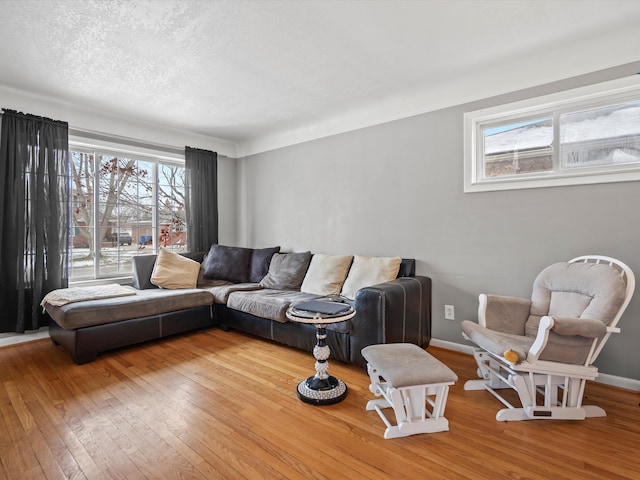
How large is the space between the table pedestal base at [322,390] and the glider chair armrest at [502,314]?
1.08m

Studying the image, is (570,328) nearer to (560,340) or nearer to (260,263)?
(560,340)

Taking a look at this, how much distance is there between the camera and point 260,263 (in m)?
4.10

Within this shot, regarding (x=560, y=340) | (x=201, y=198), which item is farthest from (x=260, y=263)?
(x=560, y=340)

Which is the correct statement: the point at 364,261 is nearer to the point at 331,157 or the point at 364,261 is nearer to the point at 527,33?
the point at 331,157

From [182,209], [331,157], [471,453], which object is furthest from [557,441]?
[182,209]

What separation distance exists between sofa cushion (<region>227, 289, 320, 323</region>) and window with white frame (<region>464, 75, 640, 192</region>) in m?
1.90

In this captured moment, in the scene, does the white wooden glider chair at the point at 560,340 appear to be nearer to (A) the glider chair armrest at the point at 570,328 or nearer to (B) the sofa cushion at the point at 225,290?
(A) the glider chair armrest at the point at 570,328

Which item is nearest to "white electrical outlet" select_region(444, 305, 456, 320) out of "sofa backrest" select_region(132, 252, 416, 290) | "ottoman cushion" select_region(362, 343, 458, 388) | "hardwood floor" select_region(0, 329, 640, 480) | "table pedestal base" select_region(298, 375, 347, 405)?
"hardwood floor" select_region(0, 329, 640, 480)

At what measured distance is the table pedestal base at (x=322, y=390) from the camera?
2.03m

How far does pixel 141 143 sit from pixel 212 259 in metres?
1.69

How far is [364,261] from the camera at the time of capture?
10.5ft

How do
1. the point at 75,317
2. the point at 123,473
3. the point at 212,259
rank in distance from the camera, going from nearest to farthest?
the point at 123,473 → the point at 75,317 → the point at 212,259

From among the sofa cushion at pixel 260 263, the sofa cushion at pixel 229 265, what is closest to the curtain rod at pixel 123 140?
the sofa cushion at pixel 229 265

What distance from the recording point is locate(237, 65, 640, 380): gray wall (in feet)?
7.47
